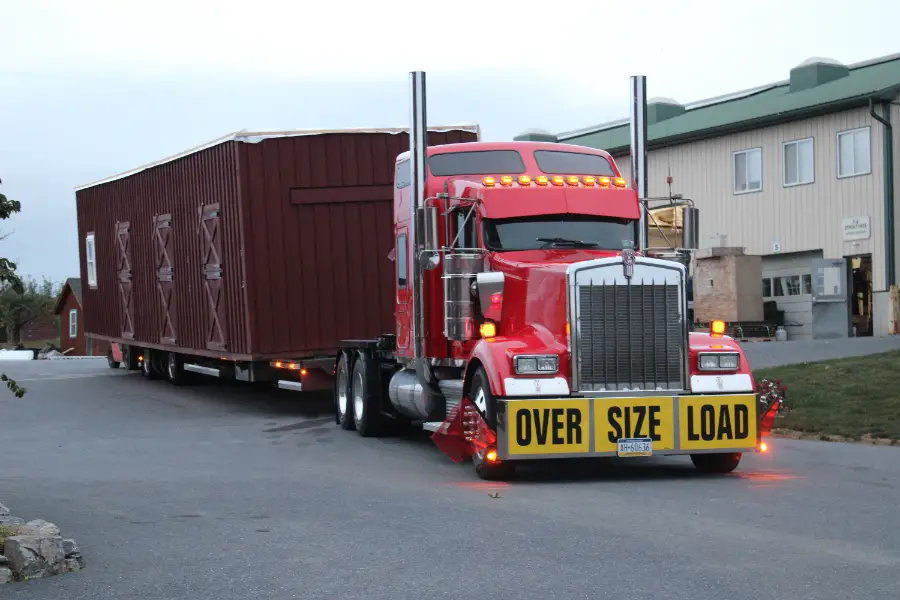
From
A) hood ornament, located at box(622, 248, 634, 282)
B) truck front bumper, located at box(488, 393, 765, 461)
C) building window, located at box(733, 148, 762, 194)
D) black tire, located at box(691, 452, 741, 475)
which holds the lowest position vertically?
black tire, located at box(691, 452, 741, 475)

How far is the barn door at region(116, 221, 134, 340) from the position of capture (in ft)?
90.5

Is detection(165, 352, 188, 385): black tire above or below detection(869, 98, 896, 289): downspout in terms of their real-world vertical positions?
below

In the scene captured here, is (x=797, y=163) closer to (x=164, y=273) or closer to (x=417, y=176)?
(x=164, y=273)

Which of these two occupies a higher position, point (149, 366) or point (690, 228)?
point (690, 228)

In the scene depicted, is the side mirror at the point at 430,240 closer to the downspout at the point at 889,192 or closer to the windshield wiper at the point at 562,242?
the windshield wiper at the point at 562,242

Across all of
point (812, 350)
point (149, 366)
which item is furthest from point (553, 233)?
point (149, 366)

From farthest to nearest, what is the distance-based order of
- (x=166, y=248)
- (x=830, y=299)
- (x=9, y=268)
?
(x=830, y=299) → (x=166, y=248) → (x=9, y=268)

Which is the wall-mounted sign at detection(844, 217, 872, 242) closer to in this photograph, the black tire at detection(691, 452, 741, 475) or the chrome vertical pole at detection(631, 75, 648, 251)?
the chrome vertical pole at detection(631, 75, 648, 251)

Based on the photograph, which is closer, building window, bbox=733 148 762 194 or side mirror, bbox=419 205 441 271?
side mirror, bbox=419 205 441 271

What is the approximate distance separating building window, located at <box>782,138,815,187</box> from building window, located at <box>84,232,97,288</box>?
18.7 metres

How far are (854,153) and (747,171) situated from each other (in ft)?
13.7

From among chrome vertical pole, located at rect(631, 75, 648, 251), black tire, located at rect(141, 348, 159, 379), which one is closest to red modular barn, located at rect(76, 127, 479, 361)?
chrome vertical pole, located at rect(631, 75, 648, 251)

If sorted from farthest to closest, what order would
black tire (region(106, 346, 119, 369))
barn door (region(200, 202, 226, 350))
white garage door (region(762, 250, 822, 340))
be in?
white garage door (region(762, 250, 822, 340)), black tire (region(106, 346, 119, 369)), barn door (region(200, 202, 226, 350))

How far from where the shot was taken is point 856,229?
3444cm
